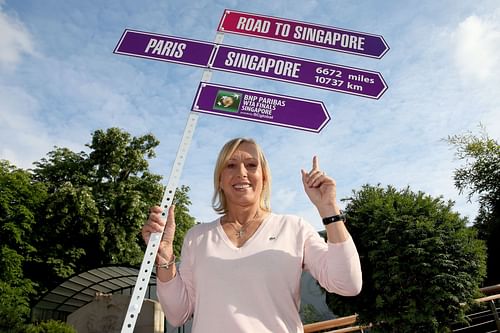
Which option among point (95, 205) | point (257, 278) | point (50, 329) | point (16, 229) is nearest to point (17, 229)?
point (16, 229)

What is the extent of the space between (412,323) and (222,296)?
148 inches

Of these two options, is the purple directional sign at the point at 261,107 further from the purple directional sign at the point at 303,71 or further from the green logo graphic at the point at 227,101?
the purple directional sign at the point at 303,71

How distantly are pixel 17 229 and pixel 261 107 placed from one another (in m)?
17.8

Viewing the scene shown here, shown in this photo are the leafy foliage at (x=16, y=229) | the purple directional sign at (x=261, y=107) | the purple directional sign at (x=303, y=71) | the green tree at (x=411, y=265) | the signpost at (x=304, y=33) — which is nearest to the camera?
the purple directional sign at (x=261, y=107)

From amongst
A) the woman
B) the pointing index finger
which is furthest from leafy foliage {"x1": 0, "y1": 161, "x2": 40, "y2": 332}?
the pointing index finger

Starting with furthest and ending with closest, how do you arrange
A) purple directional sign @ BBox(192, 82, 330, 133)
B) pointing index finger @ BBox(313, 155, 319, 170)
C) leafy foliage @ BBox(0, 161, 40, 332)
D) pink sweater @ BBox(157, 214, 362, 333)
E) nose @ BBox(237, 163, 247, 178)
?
leafy foliage @ BBox(0, 161, 40, 332)
purple directional sign @ BBox(192, 82, 330, 133)
nose @ BBox(237, 163, 247, 178)
pointing index finger @ BBox(313, 155, 319, 170)
pink sweater @ BBox(157, 214, 362, 333)

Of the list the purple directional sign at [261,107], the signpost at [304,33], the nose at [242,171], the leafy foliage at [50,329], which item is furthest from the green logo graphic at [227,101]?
the leafy foliage at [50,329]

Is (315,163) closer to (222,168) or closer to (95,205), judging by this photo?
(222,168)

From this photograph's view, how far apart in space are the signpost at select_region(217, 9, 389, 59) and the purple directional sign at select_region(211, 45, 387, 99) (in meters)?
0.20

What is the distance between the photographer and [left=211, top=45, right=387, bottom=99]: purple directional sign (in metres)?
2.30

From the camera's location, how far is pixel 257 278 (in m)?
1.64

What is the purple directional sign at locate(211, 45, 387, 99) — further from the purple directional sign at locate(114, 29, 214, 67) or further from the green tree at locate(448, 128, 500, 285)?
the green tree at locate(448, 128, 500, 285)

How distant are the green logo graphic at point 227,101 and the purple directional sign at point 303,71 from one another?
0.17 metres

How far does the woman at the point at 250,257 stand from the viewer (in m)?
1.61
